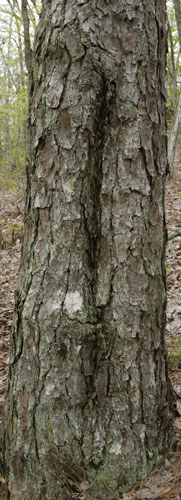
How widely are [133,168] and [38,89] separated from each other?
0.60 m

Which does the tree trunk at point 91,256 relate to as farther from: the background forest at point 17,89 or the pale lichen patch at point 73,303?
the background forest at point 17,89

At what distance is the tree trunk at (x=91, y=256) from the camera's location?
1.66 metres

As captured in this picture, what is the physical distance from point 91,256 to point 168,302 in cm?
287

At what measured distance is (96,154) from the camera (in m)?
1.70

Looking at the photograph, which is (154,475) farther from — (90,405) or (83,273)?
(83,273)

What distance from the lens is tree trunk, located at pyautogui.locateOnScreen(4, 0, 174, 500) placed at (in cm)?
166

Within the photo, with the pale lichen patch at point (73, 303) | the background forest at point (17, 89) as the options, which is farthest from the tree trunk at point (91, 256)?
the background forest at point (17, 89)

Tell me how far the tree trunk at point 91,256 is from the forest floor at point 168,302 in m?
0.09

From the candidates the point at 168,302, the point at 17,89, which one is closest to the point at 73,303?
the point at 168,302

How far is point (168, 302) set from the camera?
4.36 metres

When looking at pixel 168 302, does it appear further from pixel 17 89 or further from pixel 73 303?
pixel 17 89

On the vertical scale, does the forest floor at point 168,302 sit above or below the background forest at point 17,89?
below

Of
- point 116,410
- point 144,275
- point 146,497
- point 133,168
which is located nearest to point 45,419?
point 116,410

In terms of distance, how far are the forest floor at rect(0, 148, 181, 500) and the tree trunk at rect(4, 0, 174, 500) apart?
0.09 m
